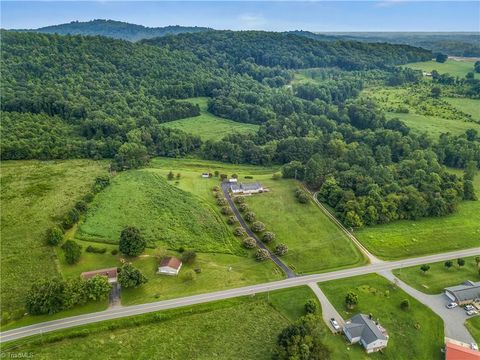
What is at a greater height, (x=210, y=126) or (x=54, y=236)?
(x=210, y=126)

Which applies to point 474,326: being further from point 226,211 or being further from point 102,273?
point 102,273

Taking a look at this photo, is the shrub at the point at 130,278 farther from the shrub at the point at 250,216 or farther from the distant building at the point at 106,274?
the shrub at the point at 250,216

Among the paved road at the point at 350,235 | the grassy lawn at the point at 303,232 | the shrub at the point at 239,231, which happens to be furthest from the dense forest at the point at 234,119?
the shrub at the point at 239,231

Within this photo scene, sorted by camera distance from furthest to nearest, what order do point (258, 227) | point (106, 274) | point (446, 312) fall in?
1. point (258, 227)
2. point (106, 274)
3. point (446, 312)

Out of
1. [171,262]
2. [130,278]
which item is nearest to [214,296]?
[171,262]

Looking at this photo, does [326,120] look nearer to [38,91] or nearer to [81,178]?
[81,178]

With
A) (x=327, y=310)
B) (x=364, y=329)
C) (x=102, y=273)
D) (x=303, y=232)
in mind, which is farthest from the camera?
(x=303, y=232)
